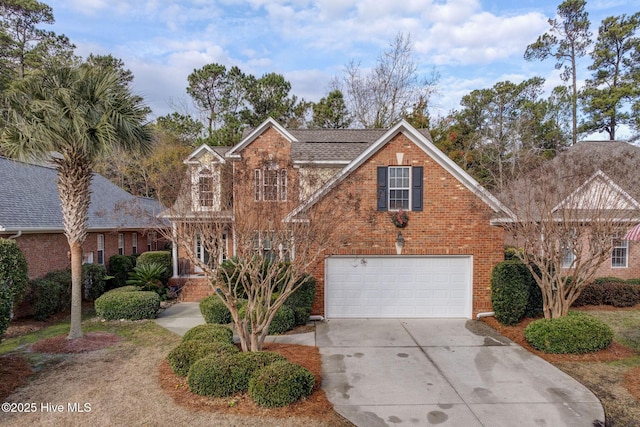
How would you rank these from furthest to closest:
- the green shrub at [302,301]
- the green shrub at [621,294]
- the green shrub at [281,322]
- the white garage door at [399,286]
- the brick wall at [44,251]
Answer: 1. the green shrub at [621,294]
2. the brick wall at [44,251]
3. the white garage door at [399,286]
4. the green shrub at [302,301]
5. the green shrub at [281,322]

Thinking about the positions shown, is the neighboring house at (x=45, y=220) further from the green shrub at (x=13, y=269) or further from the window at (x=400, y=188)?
the window at (x=400, y=188)

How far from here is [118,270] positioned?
16.1 m

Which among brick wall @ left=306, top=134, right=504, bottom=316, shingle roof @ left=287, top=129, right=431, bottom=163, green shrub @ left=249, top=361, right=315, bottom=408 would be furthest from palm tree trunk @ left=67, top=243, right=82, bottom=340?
shingle roof @ left=287, top=129, right=431, bottom=163

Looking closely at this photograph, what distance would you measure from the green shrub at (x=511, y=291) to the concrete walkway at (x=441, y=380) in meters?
0.75

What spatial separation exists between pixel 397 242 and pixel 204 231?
6114 mm

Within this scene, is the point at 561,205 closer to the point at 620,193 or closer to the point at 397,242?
the point at 620,193

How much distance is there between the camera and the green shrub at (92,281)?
1362 centimetres

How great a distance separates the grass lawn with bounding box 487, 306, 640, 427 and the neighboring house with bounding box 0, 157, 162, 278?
9.80 m

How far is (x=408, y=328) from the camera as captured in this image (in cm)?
1030

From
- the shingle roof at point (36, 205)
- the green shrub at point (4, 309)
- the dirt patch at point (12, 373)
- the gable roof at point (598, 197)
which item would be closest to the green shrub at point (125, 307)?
the shingle roof at point (36, 205)

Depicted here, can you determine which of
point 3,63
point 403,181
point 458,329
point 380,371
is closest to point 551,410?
point 380,371

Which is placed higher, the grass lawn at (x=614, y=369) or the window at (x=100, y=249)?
the window at (x=100, y=249)

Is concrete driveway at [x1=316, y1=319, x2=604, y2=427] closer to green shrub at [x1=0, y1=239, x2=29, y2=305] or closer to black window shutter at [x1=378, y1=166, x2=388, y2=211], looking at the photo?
black window shutter at [x1=378, y1=166, x2=388, y2=211]

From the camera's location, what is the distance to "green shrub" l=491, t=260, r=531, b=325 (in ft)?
33.4
